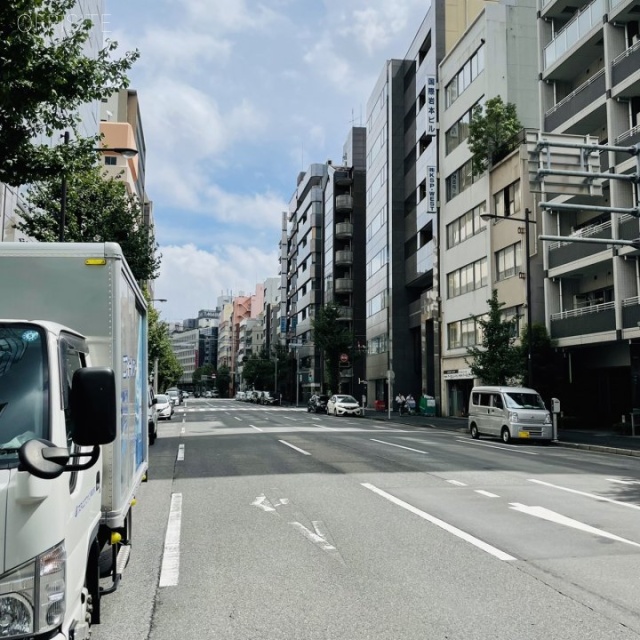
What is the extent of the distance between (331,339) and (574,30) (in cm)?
3967

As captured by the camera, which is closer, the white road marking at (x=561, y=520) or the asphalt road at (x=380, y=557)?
the asphalt road at (x=380, y=557)

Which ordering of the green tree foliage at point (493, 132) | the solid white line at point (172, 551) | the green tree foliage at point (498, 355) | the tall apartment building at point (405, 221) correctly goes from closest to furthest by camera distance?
the solid white line at point (172, 551)
the green tree foliage at point (498, 355)
the green tree foliage at point (493, 132)
the tall apartment building at point (405, 221)

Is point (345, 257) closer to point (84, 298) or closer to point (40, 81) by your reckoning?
point (40, 81)

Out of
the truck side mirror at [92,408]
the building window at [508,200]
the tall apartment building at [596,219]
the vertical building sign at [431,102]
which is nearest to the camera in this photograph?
the truck side mirror at [92,408]

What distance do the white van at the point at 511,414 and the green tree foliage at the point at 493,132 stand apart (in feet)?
62.1

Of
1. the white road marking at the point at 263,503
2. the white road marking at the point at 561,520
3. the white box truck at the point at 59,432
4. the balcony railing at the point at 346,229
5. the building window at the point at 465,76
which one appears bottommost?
the white road marking at the point at 561,520

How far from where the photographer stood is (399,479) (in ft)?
41.8

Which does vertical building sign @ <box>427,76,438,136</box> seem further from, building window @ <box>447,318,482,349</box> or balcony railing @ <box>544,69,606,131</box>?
balcony railing @ <box>544,69,606,131</box>

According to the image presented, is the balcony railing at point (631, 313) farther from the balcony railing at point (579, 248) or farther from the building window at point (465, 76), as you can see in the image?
the building window at point (465, 76)

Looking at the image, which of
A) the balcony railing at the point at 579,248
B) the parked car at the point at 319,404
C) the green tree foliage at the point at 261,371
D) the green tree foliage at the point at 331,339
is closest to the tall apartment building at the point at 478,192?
the balcony railing at the point at 579,248

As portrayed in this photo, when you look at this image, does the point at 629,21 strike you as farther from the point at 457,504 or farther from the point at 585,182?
the point at 457,504

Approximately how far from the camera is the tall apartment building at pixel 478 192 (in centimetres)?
3878

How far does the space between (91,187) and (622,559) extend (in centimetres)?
2180

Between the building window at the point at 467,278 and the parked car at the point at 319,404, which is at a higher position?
the building window at the point at 467,278
